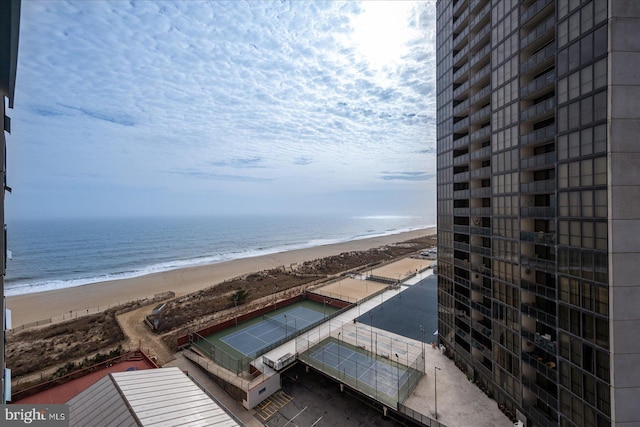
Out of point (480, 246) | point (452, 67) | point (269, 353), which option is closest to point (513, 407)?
point (480, 246)

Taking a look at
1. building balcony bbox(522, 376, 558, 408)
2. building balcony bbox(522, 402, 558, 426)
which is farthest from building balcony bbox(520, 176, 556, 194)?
building balcony bbox(522, 402, 558, 426)

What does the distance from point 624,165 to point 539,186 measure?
5.48m

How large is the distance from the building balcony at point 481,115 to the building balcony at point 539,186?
8.03m

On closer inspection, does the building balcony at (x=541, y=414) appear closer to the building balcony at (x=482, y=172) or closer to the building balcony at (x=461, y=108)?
the building balcony at (x=482, y=172)

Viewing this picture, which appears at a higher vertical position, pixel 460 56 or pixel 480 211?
pixel 460 56

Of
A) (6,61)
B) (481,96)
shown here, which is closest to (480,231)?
(481,96)

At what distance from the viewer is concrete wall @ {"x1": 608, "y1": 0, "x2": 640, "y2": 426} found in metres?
15.0

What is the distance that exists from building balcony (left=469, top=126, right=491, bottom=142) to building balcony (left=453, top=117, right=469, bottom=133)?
1608mm

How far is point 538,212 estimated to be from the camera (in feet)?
66.9

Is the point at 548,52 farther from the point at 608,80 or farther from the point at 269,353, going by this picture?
the point at 269,353

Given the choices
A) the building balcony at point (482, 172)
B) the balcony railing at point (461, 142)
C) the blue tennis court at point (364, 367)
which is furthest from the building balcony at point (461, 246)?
the blue tennis court at point (364, 367)

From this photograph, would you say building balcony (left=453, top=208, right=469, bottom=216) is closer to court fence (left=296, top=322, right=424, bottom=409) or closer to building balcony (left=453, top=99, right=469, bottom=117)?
building balcony (left=453, top=99, right=469, bottom=117)

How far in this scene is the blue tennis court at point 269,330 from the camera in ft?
121

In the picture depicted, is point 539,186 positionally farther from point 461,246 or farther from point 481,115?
point 461,246
